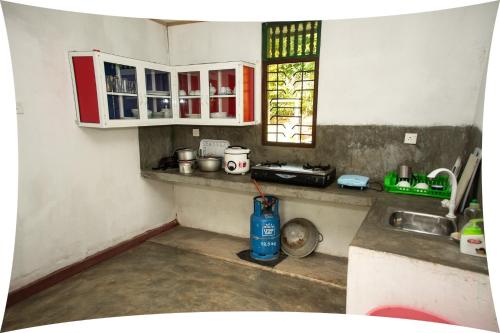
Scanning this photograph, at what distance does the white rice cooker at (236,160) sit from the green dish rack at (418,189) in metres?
1.21

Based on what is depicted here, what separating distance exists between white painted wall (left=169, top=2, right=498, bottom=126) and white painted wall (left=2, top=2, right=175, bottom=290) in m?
1.39

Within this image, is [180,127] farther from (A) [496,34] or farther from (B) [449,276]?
(A) [496,34]

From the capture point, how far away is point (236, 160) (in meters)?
2.84

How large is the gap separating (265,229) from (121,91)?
5.60 ft

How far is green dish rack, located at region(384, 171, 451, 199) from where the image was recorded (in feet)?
6.96

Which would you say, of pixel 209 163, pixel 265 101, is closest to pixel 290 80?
pixel 265 101

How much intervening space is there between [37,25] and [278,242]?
2.51m

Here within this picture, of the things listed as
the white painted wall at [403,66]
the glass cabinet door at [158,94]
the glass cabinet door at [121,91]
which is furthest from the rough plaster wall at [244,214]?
the glass cabinet door at [121,91]

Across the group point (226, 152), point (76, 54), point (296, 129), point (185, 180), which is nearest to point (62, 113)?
point (76, 54)

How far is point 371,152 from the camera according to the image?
2574mm

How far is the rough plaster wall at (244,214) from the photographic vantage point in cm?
279

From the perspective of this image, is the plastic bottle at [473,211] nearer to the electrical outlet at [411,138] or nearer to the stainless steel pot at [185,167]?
the electrical outlet at [411,138]

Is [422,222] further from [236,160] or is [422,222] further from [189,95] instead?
[189,95]

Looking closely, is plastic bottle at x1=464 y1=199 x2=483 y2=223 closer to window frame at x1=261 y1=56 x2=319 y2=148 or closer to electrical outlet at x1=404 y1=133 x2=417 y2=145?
electrical outlet at x1=404 y1=133 x2=417 y2=145
